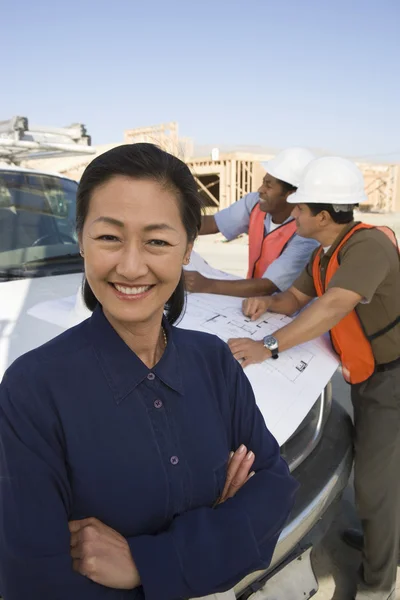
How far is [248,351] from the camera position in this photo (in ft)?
6.83

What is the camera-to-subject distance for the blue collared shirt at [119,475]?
0.99 m

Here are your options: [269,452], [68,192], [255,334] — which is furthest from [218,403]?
[68,192]

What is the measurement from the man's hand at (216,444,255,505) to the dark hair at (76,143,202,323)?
563 mm

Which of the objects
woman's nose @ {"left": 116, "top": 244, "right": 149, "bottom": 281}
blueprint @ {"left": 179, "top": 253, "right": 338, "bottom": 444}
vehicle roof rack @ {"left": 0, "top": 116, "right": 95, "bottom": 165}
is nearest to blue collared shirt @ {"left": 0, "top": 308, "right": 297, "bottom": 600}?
woman's nose @ {"left": 116, "top": 244, "right": 149, "bottom": 281}

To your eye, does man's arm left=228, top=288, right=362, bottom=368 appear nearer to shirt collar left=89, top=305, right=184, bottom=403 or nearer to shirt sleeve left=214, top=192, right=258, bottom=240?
shirt collar left=89, top=305, right=184, bottom=403

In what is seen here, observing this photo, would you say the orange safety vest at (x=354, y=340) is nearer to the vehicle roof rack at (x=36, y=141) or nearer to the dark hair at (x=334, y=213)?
the dark hair at (x=334, y=213)

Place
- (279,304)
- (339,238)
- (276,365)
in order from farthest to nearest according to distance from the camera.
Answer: (279,304) < (339,238) < (276,365)

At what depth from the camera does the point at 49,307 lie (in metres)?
2.25

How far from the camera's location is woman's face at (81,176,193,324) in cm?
109

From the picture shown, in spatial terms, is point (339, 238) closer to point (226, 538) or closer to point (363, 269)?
point (363, 269)

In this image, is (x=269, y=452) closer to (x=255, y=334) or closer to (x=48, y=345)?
(x=48, y=345)

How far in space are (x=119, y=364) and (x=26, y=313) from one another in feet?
4.17

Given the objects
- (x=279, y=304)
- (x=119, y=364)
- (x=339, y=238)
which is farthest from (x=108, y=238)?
(x=279, y=304)

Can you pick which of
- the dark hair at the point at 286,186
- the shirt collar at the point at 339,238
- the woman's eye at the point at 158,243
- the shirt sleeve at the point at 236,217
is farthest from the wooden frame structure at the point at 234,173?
the woman's eye at the point at 158,243
